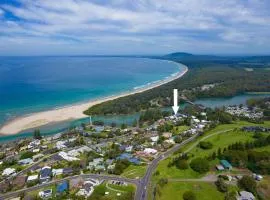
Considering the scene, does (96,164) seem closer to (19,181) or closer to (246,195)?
(19,181)

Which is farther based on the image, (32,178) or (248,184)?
(32,178)

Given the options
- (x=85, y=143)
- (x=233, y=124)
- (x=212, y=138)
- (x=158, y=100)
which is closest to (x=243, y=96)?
(x=158, y=100)

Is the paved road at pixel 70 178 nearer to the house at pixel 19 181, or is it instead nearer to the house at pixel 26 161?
the house at pixel 19 181

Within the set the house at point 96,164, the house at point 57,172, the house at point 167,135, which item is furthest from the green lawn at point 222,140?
the house at point 57,172

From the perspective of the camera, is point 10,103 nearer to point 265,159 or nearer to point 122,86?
point 122,86

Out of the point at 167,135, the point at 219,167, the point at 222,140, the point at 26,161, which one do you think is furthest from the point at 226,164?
the point at 26,161
